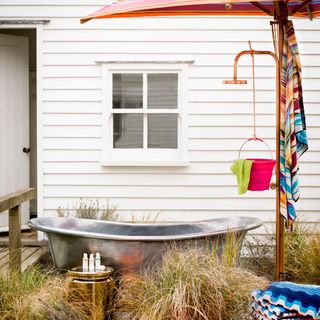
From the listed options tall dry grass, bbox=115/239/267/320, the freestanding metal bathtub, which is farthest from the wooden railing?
tall dry grass, bbox=115/239/267/320

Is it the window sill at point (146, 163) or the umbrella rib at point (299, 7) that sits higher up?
the umbrella rib at point (299, 7)

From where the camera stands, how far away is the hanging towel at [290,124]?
5.24m

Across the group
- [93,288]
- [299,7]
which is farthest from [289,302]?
[299,7]

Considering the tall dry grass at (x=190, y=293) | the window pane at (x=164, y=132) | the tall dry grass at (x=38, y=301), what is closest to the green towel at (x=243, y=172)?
the tall dry grass at (x=190, y=293)

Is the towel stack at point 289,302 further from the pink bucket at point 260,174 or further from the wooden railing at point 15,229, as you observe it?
the wooden railing at point 15,229

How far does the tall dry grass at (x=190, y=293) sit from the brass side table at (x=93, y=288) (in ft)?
0.42

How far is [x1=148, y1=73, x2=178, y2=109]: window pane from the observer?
336 inches

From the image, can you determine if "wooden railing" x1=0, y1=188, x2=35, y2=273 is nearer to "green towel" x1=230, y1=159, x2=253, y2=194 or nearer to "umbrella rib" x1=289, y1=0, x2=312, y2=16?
"green towel" x1=230, y1=159, x2=253, y2=194

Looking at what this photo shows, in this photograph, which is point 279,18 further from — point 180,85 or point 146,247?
point 180,85

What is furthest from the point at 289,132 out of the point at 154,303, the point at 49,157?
the point at 49,157

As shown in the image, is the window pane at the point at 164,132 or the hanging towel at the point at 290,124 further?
the window pane at the point at 164,132

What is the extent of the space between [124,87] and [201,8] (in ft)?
8.25

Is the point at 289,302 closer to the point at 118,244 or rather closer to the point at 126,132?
the point at 118,244

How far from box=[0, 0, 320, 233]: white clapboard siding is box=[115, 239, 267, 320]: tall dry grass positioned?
118 inches
